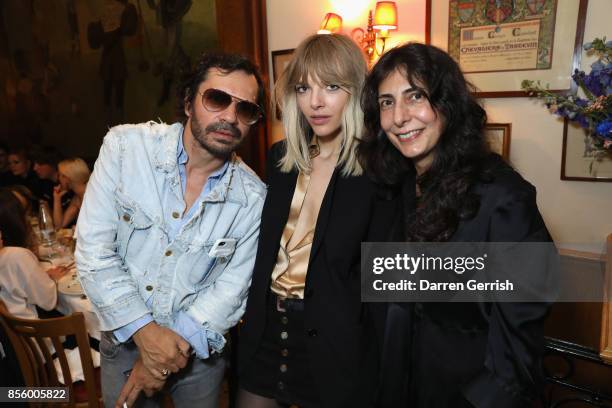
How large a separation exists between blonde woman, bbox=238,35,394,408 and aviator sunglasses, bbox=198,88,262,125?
19cm

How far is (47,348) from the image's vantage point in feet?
6.95

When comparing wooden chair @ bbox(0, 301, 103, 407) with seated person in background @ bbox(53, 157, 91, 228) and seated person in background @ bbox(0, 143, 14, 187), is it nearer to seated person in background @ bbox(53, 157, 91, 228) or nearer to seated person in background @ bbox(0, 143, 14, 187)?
seated person in background @ bbox(53, 157, 91, 228)

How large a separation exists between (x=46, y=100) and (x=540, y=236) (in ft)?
24.7

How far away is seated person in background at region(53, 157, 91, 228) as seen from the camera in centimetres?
407

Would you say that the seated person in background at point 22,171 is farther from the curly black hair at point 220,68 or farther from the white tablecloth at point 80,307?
the curly black hair at point 220,68

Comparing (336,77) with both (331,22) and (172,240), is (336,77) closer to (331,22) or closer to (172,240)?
(172,240)

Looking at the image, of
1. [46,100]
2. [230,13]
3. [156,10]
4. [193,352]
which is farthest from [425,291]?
[46,100]

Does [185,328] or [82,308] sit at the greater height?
[185,328]

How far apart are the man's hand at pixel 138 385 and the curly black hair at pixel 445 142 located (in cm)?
105

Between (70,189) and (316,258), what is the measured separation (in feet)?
12.3

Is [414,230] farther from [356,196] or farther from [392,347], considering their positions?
[392,347]

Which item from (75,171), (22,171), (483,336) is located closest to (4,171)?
(22,171)

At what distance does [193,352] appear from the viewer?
166cm

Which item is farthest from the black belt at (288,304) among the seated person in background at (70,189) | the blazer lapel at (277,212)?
the seated person in background at (70,189)
